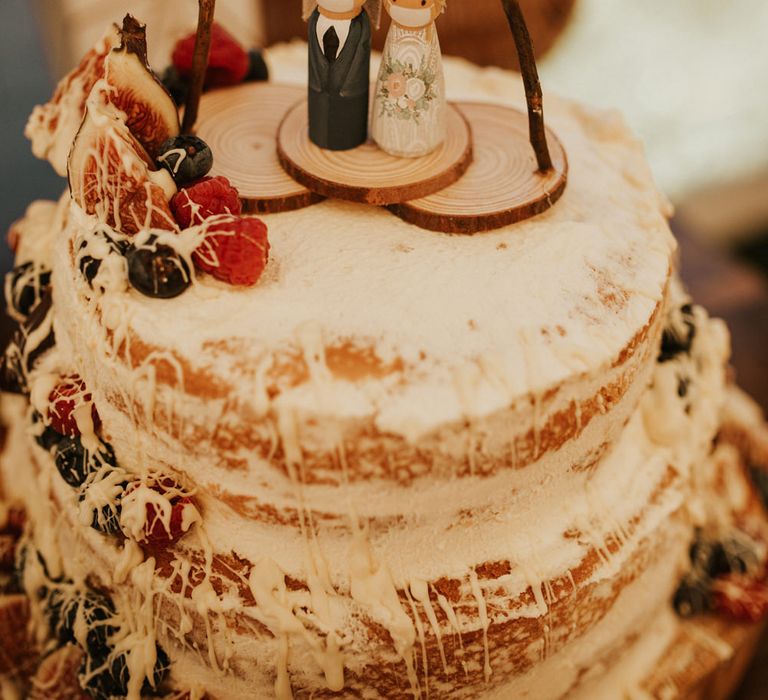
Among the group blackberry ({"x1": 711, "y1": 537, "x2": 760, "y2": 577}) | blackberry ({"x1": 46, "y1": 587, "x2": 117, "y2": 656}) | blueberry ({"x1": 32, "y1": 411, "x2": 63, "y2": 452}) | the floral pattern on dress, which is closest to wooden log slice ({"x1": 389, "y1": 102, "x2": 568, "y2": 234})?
the floral pattern on dress

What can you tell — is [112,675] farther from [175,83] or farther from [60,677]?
[175,83]

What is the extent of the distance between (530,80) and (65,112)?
1020 mm

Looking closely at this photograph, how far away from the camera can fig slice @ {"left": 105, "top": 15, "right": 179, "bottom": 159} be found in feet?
5.52

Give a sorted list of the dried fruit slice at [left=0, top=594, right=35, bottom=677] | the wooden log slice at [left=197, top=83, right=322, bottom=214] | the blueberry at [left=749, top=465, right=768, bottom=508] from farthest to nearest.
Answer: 1. the blueberry at [left=749, top=465, right=768, bottom=508]
2. the dried fruit slice at [left=0, top=594, right=35, bottom=677]
3. the wooden log slice at [left=197, top=83, right=322, bottom=214]

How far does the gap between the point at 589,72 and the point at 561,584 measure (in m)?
4.15

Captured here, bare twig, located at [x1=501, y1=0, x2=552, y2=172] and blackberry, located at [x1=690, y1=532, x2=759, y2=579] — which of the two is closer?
bare twig, located at [x1=501, y1=0, x2=552, y2=172]

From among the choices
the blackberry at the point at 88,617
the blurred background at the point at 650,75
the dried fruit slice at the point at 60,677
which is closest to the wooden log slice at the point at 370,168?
the blackberry at the point at 88,617

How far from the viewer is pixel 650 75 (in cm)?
536

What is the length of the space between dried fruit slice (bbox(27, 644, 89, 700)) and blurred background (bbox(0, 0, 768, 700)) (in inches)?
75.3

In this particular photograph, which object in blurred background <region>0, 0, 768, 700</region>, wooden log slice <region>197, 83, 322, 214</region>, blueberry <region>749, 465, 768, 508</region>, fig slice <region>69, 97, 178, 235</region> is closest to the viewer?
fig slice <region>69, 97, 178, 235</region>

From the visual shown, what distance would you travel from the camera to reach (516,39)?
5.51ft

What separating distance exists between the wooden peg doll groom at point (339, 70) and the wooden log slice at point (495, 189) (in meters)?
0.21

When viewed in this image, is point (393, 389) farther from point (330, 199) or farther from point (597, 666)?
point (597, 666)

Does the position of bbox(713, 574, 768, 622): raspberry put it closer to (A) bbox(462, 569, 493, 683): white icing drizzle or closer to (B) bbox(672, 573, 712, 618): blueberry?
(B) bbox(672, 573, 712, 618): blueberry
